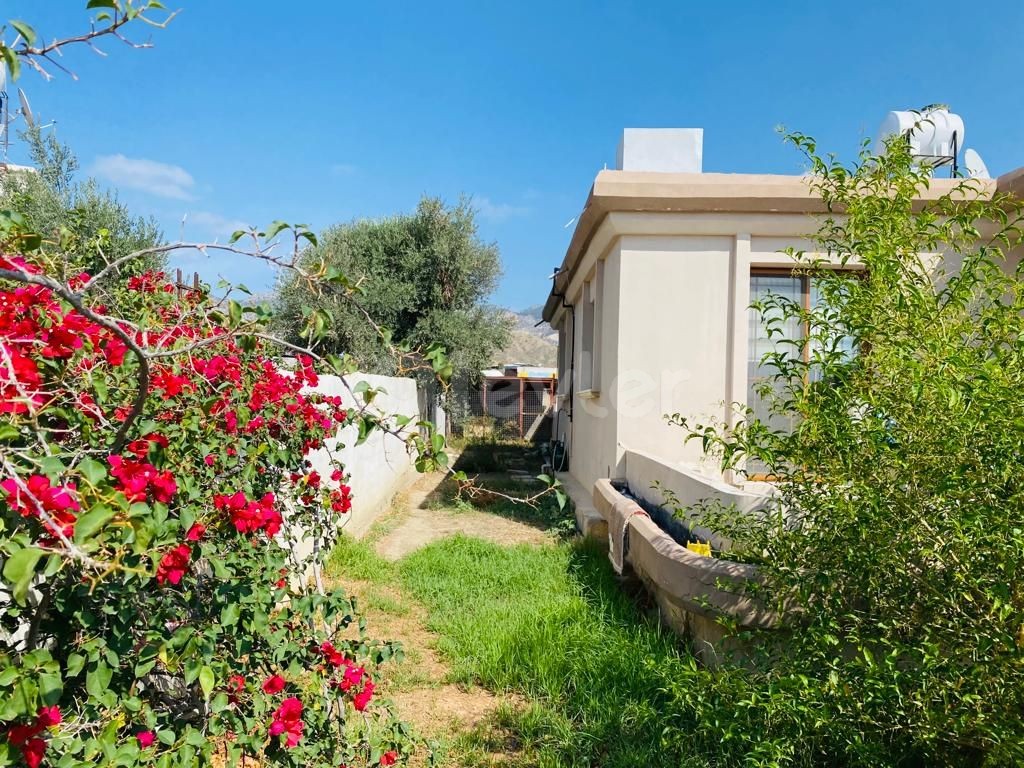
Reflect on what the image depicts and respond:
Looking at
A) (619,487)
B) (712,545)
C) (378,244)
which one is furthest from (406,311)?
(712,545)

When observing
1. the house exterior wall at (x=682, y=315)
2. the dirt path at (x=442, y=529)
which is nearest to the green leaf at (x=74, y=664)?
the dirt path at (x=442, y=529)

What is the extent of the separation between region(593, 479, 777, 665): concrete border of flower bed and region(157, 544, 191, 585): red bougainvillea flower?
2.00 m

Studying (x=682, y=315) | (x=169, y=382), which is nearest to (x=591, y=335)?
(x=682, y=315)

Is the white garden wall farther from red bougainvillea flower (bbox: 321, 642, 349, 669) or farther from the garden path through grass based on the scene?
red bougainvillea flower (bbox: 321, 642, 349, 669)

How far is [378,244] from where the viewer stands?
12797 mm

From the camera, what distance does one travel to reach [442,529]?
7.10 m

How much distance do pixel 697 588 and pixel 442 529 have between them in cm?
450

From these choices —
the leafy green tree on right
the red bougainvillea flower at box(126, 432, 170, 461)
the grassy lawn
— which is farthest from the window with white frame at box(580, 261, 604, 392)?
the red bougainvillea flower at box(126, 432, 170, 461)

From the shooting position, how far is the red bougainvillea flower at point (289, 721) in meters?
1.43

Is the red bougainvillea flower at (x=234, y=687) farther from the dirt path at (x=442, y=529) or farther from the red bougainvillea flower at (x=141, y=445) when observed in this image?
the dirt path at (x=442, y=529)

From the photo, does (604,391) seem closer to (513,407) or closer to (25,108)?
(25,108)

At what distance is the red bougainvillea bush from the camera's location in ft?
2.95

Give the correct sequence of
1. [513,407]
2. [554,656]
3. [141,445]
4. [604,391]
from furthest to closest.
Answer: [513,407], [604,391], [554,656], [141,445]

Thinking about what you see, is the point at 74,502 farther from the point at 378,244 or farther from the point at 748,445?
the point at 378,244
